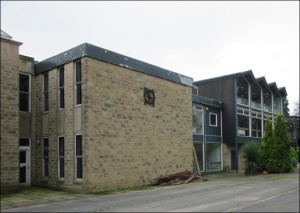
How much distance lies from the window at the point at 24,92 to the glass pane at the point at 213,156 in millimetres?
14499

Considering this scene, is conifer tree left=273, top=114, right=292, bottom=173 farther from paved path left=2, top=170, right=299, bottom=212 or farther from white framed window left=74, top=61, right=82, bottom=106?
white framed window left=74, top=61, right=82, bottom=106

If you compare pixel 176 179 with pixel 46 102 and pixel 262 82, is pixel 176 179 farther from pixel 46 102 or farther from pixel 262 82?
pixel 262 82

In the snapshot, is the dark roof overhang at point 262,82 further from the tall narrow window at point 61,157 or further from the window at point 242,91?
the tall narrow window at point 61,157

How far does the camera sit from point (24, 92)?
19547 mm

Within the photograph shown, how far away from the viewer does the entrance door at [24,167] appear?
1877 cm

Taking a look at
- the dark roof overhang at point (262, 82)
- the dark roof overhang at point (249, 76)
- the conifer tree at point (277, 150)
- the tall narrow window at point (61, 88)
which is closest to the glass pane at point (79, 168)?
the tall narrow window at point (61, 88)

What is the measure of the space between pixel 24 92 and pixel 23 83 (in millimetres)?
551

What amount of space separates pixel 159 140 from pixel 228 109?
11.2 m

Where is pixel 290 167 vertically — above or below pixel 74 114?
below

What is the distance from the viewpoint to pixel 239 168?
3188 cm

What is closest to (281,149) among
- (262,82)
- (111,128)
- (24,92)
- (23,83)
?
(262,82)

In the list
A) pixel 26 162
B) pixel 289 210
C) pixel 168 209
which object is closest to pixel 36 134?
pixel 26 162

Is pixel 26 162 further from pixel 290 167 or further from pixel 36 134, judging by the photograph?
pixel 290 167

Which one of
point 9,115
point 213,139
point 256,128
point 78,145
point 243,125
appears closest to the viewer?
point 9,115
